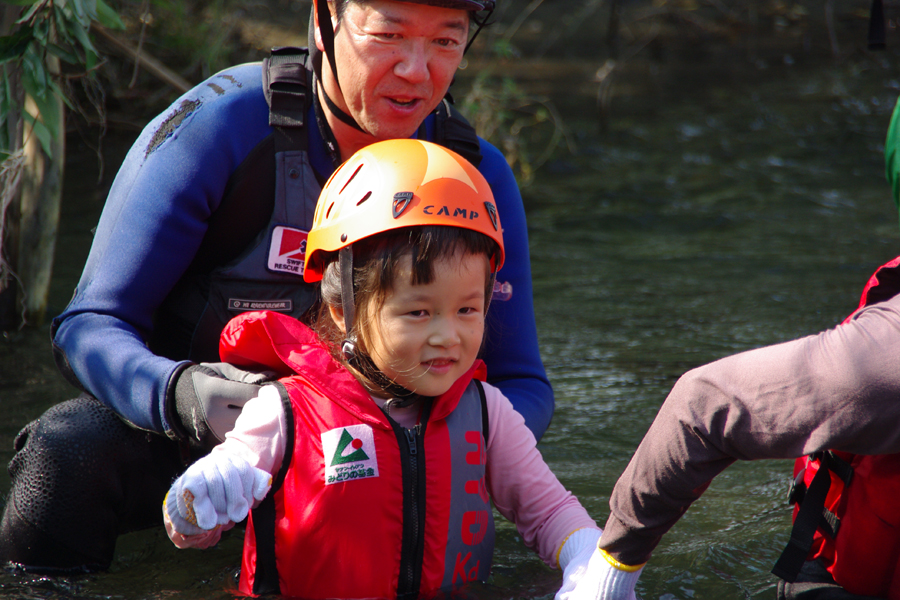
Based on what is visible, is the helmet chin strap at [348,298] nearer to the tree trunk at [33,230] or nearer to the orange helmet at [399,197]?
the orange helmet at [399,197]

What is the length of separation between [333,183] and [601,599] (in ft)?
4.01

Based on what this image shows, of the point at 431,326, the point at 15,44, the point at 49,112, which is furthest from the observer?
the point at 49,112

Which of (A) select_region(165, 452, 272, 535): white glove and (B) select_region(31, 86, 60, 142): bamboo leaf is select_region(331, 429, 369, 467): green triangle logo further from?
(B) select_region(31, 86, 60, 142): bamboo leaf

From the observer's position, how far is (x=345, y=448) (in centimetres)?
228

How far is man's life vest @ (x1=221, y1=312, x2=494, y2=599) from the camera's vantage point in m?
2.28

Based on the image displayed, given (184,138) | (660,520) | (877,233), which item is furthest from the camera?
(877,233)

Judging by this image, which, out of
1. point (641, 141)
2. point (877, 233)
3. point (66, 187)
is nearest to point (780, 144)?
point (641, 141)

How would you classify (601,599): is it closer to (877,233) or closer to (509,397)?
(509,397)

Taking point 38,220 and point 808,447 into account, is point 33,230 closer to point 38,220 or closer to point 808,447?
point 38,220

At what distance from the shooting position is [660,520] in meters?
1.91

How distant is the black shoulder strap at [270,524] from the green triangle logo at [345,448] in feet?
0.36

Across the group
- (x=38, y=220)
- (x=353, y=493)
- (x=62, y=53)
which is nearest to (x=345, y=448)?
(x=353, y=493)

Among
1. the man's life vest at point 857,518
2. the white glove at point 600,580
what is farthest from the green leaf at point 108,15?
the man's life vest at point 857,518

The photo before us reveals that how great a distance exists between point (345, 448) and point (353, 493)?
110 mm
